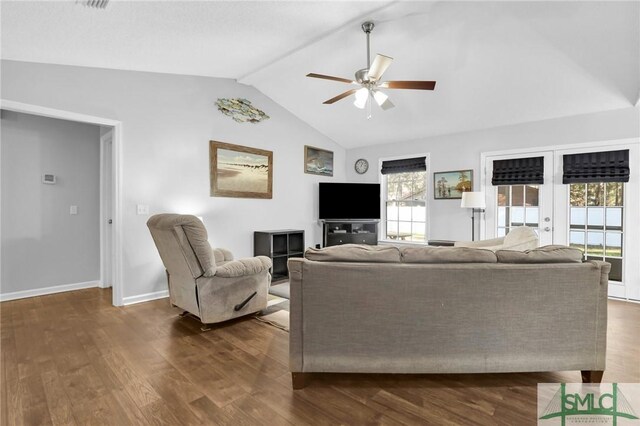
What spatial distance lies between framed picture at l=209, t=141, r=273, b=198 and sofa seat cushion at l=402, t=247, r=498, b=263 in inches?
134

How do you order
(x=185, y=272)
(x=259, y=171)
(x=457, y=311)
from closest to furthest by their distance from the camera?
(x=457, y=311) → (x=185, y=272) → (x=259, y=171)

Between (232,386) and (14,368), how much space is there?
5.25ft

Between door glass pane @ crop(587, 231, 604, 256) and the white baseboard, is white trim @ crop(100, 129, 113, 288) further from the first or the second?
door glass pane @ crop(587, 231, 604, 256)

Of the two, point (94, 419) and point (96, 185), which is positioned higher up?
point (96, 185)

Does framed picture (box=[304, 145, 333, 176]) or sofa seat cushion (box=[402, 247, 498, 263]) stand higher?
framed picture (box=[304, 145, 333, 176])

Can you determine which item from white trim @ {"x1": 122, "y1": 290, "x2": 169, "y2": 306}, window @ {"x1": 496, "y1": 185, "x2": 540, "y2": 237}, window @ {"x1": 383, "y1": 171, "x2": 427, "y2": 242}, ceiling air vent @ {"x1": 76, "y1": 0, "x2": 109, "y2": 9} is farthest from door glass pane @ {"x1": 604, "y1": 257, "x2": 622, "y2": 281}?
ceiling air vent @ {"x1": 76, "y1": 0, "x2": 109, "y2": 9}

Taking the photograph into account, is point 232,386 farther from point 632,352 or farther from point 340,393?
point 632,352

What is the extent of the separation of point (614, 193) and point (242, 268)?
15.5 ft

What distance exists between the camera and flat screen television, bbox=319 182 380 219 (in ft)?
19.5

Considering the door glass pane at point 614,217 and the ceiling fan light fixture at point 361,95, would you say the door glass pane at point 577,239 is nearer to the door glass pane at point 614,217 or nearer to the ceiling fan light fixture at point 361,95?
the door glass pane at point 614,217

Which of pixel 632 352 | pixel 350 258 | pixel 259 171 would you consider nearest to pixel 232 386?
pixel 350 258

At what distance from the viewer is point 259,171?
513 cm

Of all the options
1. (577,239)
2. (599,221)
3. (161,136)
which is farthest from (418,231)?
(161,136)

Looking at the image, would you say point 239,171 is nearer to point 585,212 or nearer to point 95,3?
point 95,3
